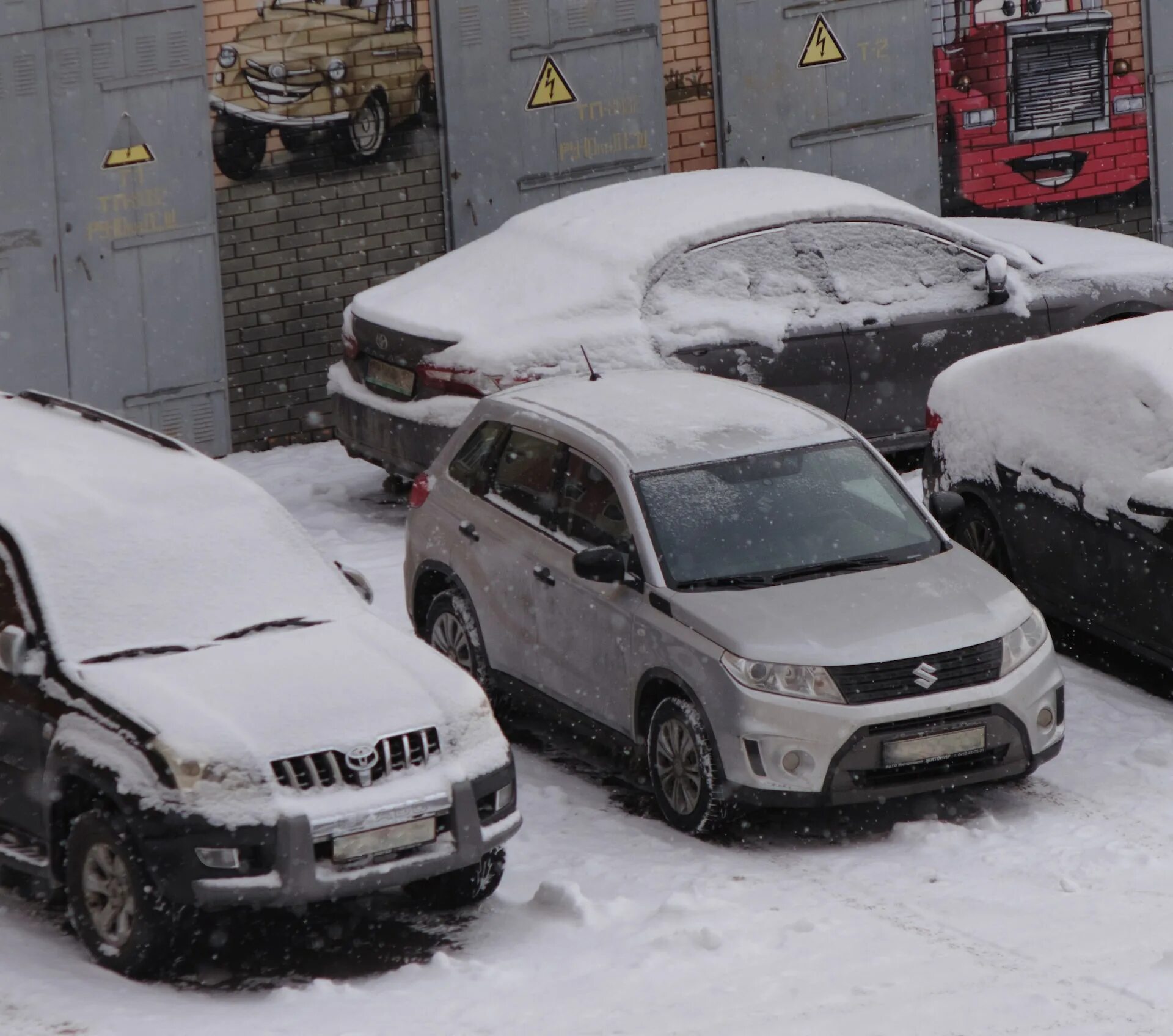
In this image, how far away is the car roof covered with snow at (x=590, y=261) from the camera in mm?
12055

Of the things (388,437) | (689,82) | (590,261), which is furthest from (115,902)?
(689,82)

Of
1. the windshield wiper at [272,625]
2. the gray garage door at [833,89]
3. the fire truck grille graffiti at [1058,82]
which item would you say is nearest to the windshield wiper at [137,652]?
the windshield wiper at [272,625]

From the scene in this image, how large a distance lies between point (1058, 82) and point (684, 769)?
9.73 metres

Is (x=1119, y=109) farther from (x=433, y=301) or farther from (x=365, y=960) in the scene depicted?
(x=365, y=960)

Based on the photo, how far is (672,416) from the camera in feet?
31.2

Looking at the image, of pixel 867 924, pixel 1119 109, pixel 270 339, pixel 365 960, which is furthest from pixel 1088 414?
pixel 1119 109

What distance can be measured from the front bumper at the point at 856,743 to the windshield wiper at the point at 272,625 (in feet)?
5.16

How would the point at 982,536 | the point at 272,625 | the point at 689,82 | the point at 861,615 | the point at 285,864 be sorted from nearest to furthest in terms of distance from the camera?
the point at 285,864
the point at 272,625
the point at 861,615
the point at 982,536
the point at 689,82

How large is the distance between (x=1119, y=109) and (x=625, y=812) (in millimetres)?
9878

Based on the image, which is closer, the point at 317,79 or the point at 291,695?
the point at 291,695

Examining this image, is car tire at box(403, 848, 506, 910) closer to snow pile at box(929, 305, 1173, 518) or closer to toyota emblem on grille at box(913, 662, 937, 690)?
toyota emblem on grille at box(913, 662, 937, 690)

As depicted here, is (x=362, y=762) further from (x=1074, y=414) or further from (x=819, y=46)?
(x=819, y=46)

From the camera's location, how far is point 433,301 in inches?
491

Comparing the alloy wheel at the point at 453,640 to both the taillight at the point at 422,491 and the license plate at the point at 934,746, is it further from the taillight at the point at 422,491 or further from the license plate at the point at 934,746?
Result: the license plate at the point at 934,746
